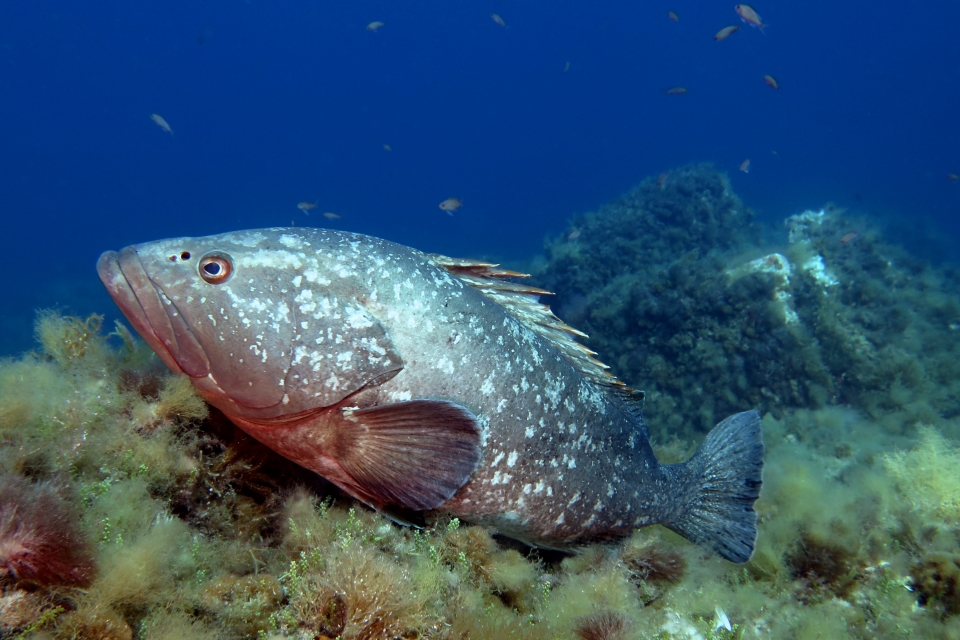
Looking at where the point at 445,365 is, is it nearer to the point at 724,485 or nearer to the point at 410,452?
the point at 410,452

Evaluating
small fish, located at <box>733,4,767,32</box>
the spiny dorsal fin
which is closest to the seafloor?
the spiny dorsal fin

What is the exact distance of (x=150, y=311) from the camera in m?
2.42

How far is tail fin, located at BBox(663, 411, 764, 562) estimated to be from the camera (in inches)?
143

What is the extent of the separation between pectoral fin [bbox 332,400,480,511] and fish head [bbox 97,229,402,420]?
0.28 m

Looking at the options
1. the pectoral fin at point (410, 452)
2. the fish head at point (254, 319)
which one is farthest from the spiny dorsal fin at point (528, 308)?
the pectoral fin at point (410, 452)

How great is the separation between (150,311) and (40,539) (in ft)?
4.04

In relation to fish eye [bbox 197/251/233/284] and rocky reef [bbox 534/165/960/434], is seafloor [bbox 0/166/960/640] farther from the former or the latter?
rocky reef [bbox 534/165/960/434]

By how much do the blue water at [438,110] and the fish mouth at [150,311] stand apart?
51452 millimetres

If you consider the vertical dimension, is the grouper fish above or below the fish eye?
below

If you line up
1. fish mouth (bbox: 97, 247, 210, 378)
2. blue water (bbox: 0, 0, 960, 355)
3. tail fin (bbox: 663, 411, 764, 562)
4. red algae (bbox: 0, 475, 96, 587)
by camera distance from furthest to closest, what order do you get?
blue water (bbox: 0, 0, 960, 355), tail fin (bbox: 663, 411, 764, 562), fish mouth (bbox: 97, 247, 210, 378), red algae (bbox: 0, 475, 96, 587)

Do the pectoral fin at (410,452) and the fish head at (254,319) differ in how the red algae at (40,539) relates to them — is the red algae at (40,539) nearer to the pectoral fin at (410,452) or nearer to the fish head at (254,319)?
the fish head at (254,319)

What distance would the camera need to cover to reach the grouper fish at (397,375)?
2494 mm

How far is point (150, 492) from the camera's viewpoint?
2.40m

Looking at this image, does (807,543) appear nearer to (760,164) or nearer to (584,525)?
(584,525)
